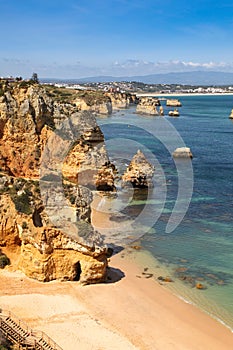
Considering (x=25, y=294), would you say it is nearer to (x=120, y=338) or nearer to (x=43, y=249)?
(x=43, y=249)

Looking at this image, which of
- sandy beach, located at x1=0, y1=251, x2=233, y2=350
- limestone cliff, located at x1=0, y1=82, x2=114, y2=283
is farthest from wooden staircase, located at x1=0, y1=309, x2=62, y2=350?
limestone cliff, located at x1=0, y1=82, x2=114, y2=283

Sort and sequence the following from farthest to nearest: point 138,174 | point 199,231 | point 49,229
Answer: point 138,174 → point 199,231 → point 49,229

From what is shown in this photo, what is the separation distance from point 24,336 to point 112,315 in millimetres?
4330

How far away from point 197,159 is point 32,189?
35989 mm

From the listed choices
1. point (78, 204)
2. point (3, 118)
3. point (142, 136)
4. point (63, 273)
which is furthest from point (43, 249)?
point (142, 136)

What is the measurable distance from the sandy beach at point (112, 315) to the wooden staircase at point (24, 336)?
1.79ft

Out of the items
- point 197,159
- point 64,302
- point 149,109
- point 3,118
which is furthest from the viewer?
point 149,109

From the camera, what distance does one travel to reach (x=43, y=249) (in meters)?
19.7

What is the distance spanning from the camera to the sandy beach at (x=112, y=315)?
16.3 metres

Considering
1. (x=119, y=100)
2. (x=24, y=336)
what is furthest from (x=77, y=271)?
(x=119, y=100)

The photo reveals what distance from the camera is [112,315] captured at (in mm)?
18125

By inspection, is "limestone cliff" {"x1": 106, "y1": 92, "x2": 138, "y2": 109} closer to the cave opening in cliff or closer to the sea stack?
the sea stack

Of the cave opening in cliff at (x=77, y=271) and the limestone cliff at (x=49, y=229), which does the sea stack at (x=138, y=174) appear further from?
the cave opening in cliff at (x=77, y=271)

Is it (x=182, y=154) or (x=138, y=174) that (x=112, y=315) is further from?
(x=182, y=154)
